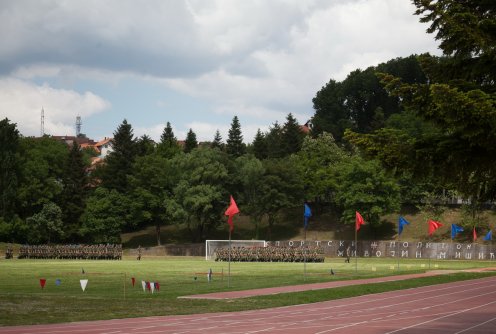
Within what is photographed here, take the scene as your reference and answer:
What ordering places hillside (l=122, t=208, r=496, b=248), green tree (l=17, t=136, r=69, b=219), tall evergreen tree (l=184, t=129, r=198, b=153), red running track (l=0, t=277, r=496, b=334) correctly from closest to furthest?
1. red running track (l=0, t=277, r=496, b=334)
2. hillside (l=122, t=208, r=496, b=248)
3. green tree (l=17, t=136, r=69, b=219)
4. tall evergreen tree (l=184, t=129, r=198, b=153)

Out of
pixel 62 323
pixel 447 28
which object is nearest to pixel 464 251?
pixel 62 323

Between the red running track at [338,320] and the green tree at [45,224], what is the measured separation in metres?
62.3

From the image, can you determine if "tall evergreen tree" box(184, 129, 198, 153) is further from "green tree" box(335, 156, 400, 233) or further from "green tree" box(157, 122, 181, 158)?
"green tree" box(335, 156, 400, 233)

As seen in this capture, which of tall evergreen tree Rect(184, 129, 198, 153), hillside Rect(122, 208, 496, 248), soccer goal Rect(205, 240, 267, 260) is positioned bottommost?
soccer goal Rect(205, 240, 267, 260)

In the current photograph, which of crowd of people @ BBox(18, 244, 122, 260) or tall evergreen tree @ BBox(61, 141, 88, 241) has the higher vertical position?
tall evergreen tree @ BBox(61, 141, 88, 241)

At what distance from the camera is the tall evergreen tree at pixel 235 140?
108m

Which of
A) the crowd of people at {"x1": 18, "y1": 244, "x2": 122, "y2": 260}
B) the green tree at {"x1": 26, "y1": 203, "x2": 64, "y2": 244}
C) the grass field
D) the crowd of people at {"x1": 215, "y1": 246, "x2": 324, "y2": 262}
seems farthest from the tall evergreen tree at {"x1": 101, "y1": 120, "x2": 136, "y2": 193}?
the grass field

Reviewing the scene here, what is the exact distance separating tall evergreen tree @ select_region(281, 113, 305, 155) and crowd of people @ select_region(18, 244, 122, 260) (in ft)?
134

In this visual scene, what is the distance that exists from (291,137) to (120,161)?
25862 mm

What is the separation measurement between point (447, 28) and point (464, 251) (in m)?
59.6

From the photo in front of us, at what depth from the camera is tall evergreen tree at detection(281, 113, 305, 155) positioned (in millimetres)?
104688

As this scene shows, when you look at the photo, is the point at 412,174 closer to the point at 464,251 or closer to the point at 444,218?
the point at 464,251

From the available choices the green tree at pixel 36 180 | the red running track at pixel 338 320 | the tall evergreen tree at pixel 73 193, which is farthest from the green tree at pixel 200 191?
the red running track at pixel 338 320

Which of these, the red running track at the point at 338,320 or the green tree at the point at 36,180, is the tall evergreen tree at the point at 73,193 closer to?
the green tree at the point at 36,180
